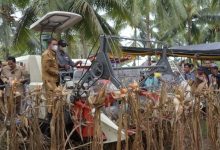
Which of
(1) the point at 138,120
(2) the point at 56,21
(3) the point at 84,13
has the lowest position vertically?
(1) the point at 138,120

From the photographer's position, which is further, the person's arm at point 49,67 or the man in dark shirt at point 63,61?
the man in dark shirt at point 63,61

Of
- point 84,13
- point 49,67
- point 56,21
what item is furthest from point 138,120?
point 84,13

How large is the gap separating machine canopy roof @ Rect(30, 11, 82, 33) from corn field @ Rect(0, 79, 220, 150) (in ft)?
8.91

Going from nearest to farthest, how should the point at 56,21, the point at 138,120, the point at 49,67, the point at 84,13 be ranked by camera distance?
the point at 138,120 → the point at 49,67 → the point at 56,21 → the point at 84,13

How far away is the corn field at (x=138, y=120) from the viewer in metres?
4.09

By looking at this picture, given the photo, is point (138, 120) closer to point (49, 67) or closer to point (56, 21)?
point (49, 67)

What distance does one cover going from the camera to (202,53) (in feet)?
39.3

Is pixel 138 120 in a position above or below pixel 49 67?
below

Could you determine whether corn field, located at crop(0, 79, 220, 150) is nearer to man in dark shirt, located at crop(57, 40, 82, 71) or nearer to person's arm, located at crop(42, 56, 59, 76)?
person's arm, located at crop(42, 56, 59, 76)

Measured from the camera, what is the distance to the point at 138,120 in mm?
4156

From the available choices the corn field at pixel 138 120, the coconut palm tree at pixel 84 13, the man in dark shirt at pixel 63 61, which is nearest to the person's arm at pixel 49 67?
the man in dark shirt at pixel 63 61

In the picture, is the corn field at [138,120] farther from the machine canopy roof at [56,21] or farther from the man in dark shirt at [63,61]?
the machine canopy roof at [56,21]

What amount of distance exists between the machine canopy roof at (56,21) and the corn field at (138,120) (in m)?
2.72

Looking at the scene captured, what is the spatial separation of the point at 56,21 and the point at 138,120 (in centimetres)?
387
